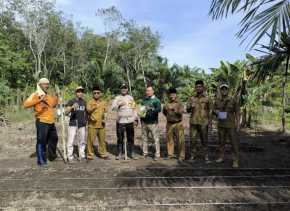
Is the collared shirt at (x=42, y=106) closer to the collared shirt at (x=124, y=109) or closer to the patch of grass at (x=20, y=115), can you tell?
the collared shirt at (x=124, y=109)

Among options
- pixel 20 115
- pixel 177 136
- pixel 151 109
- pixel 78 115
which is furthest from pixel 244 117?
pixel 20 115

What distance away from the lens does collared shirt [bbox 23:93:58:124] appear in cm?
670

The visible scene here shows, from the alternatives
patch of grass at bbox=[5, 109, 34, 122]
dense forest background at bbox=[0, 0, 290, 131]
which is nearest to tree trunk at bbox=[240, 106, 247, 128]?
dense forest background at bbox=[0, 0, 290, 131]

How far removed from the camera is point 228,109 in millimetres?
6746

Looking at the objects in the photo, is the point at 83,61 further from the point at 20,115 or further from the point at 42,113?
the point at 42,113

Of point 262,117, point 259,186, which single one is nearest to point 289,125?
point 262,117

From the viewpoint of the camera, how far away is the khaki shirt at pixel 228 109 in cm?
673

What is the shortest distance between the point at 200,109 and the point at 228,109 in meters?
0.55

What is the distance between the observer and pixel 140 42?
31578 millimetres

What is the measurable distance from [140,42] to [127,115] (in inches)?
983

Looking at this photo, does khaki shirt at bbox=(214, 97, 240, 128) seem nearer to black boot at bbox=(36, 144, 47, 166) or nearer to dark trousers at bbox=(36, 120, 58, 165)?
dark trousers at bbox=(36, 120, 58, 165)

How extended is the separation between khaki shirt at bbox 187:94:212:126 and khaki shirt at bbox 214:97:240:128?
273mm

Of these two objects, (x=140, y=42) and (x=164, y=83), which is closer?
(x=164, y=83)

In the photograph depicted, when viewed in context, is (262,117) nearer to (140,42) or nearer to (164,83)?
(164,83)
